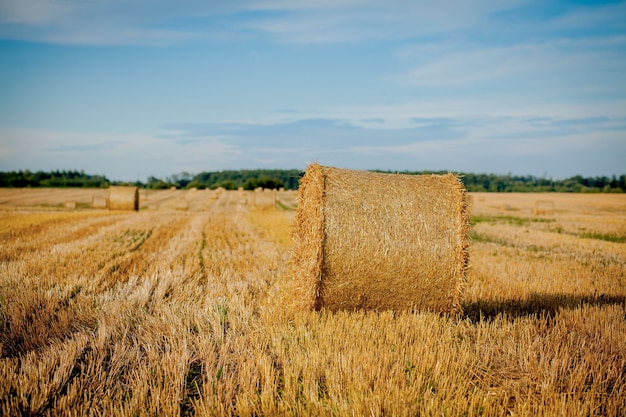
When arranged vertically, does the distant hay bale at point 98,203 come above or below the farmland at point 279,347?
above

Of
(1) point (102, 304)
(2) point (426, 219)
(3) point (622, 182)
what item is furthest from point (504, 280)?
(3) point (622, 182)

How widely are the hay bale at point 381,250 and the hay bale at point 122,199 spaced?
2336 cm

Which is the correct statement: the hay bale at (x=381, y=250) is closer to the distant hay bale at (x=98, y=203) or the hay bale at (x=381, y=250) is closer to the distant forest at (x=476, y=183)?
the distant hay bale at (x=98, y=203)

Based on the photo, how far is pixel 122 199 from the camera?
2756cm

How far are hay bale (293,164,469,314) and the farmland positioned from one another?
0.29 metres

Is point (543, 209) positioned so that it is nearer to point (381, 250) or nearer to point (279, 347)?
point (381, 250)

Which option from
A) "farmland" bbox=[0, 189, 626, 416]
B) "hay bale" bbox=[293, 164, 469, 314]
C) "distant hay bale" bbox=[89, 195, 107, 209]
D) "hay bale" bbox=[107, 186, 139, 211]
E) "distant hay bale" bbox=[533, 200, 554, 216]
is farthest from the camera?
"distant hay bale" bbox=[533, 200, 554, 216]

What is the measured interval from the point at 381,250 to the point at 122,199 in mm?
24435

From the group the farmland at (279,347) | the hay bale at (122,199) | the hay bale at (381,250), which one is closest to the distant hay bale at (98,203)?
the hay bale at (122,199)

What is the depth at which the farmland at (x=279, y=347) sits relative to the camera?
3732 mm

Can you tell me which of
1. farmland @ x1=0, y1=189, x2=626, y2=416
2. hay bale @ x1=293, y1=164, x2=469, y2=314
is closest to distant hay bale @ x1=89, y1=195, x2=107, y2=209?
farmland @ x1=0, y1=189, x2=626, y2=416

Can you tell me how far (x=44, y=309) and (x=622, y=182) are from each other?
5271cm

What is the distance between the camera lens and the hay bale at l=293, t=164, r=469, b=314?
6.06 metres

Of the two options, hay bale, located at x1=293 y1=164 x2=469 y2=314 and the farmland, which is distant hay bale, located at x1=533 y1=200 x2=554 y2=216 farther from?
hay bale, located at x1=293 y1=164 x2=469 y2=314
